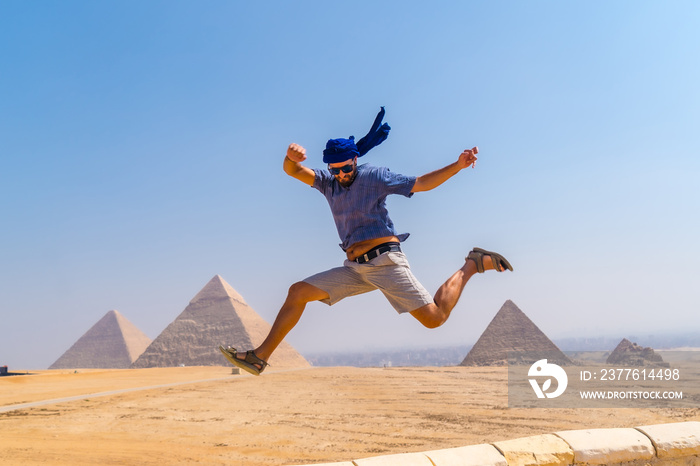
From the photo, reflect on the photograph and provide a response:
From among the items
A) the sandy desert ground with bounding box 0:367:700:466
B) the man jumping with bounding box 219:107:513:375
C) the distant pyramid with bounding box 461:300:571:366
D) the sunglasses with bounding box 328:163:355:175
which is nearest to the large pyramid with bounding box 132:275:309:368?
the distant pyramid with bounding box 461:300:571:366

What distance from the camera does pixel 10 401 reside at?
15.3 metres

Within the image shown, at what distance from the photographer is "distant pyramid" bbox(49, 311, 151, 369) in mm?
68875

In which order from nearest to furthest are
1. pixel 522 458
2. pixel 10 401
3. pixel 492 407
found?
pixel 522 458 < pixel 492 407 < pixel 10 401

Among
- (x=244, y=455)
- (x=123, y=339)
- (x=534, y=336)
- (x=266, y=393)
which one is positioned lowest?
(x=244, y=455)

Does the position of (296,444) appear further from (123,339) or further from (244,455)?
(123,339)

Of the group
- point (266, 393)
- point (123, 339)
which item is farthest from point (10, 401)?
point (123, 339)

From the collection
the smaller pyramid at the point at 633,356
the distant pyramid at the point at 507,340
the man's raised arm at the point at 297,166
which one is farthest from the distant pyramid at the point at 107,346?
the man's raised arm at the point at 297,166

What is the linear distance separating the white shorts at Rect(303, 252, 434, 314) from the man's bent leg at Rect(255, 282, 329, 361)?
0.04 m

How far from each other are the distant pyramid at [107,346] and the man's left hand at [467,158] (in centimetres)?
7111

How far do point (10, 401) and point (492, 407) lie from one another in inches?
505

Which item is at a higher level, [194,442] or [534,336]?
[534,336]

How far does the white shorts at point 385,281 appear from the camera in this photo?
10.3ft

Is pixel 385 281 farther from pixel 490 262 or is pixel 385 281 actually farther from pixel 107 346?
pixel 107 346

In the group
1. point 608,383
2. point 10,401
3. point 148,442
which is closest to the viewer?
point 148,442
